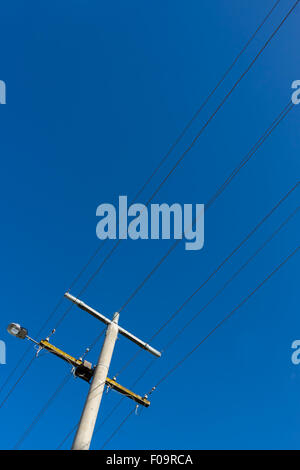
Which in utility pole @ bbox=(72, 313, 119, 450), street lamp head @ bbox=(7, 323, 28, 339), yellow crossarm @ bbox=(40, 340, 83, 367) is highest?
street lamp head @ bbox=(7, 323, 28, 339)

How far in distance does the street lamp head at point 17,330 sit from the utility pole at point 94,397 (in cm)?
209

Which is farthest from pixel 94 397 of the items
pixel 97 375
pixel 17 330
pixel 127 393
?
pixel 17 330

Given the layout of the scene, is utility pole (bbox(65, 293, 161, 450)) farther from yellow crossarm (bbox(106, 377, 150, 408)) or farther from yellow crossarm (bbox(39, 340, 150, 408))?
yellow crossarm (bbox(106, 377, 150, 408))

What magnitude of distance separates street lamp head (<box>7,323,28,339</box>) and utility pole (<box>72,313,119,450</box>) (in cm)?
209

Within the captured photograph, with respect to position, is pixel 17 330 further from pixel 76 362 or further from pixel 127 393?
pixel 127 393

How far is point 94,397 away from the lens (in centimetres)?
655

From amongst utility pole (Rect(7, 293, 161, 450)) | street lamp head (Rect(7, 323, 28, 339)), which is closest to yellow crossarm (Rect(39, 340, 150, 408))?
utility pole (Rect(7, 293, 161, 450))

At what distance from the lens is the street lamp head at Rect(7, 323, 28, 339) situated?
8.29 m

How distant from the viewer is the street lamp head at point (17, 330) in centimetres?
829

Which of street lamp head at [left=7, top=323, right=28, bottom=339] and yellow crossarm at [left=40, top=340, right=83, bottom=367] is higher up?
street lamp head at [left=7, top=323, right=28, bottom=339]

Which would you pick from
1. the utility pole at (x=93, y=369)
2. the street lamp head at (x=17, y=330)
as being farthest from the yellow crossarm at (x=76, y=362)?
the street lamp head at (x=17, y=330)
